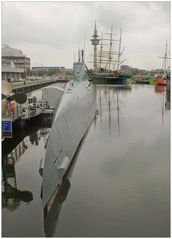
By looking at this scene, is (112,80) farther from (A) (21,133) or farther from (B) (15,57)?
(A) (21,133)

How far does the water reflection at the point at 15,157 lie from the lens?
15.8 meters

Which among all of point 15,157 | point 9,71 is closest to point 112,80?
point 9,71

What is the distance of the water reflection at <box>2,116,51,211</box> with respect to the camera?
15.8 m

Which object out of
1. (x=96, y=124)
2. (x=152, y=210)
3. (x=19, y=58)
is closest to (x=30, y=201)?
(x=152, y=210)

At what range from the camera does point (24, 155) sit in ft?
76.8

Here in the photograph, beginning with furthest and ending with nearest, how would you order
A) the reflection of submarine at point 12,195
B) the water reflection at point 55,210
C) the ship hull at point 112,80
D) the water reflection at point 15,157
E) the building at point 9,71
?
1. the ship hull at point 112,80
2. the building at point 9,71
3. the water reflection at point 15,157
4. the reflection of submarine at point 12,195
5. the water reflection at point 55,210

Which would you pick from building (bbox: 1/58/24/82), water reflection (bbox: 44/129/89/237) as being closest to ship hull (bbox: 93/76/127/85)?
building (bbox: 1/58/24/82)

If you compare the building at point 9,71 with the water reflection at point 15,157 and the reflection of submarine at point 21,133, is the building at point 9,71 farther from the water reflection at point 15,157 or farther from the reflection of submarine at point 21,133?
the water reflection at point 15,157

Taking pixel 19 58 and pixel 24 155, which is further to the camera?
pixel 19 58

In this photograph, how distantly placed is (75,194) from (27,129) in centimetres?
1751

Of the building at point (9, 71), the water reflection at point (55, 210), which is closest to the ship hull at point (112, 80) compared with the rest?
the building at point (9, 71)

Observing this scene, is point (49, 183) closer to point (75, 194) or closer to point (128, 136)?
point (75, 194)

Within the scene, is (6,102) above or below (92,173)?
above

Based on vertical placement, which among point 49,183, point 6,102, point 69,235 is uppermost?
point 6,102
